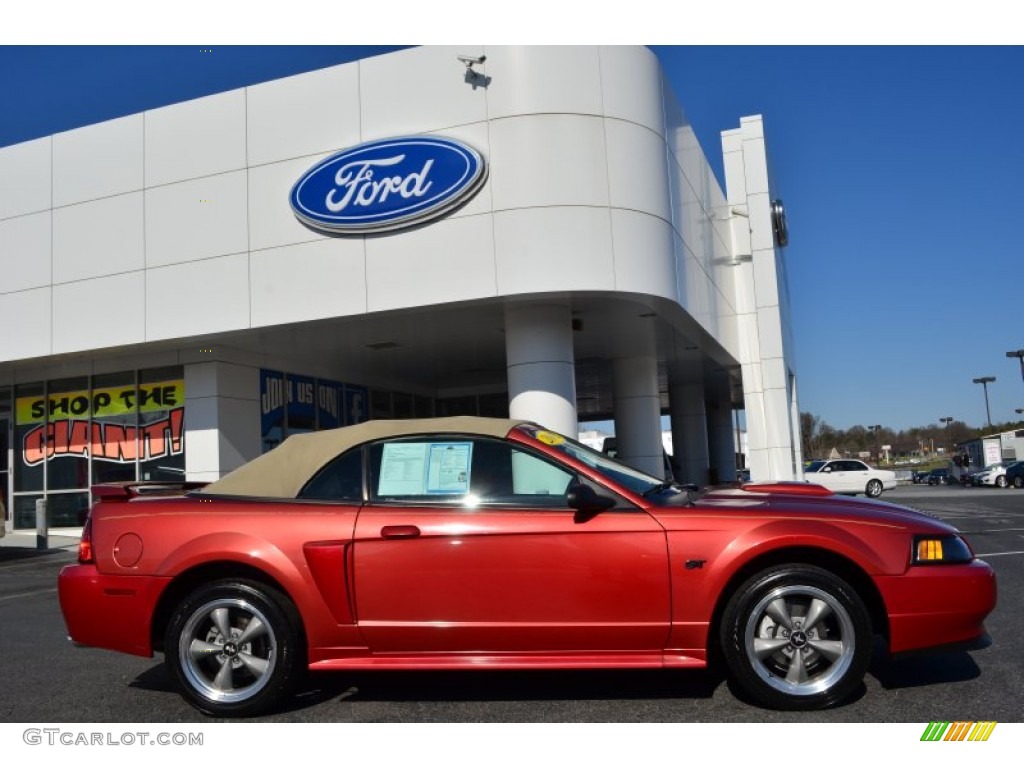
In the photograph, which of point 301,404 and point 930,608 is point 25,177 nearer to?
point 301,404

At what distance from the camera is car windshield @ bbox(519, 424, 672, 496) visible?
4.74m

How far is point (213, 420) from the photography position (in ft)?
54.2

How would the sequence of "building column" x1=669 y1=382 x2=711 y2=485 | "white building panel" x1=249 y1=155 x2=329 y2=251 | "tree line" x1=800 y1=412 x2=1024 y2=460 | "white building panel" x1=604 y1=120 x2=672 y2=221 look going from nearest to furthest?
"white building panel" x1=604 y1=120 x2=672 y2=221 < "white building panel" x1=249 y1=155 x2=329 y2=251 < "building column" x1=669 y1=382 x2=711 y2=485 < "tree line" x1=800 y1=412 x2=1024 y2=460

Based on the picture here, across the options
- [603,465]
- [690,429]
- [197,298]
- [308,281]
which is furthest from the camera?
[690,429]

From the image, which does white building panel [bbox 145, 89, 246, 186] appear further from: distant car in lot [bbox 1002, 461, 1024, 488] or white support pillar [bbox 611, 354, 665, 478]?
distant car in lot [bbox 1002, 461, 1024, 488]

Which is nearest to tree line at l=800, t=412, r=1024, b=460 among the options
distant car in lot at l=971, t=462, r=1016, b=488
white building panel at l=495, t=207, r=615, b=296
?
distant car in lot at l=971, t=462, r=1016, b=488

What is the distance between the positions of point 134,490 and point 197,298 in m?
10.5

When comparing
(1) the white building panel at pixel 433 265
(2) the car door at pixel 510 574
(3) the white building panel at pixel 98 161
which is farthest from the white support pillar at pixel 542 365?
(2) the car door at pixel 510 574

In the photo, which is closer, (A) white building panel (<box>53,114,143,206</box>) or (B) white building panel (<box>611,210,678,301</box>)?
(B) white building panel (<box>611,210,678,301</box>)

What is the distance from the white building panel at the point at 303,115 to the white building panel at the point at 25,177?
4431 mm

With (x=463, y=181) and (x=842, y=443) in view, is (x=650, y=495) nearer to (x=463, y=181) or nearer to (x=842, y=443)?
(x=463, y=181)

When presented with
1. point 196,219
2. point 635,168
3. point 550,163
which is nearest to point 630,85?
point 635,168

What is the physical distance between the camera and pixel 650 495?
474cm

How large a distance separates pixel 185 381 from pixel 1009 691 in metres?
15.1
